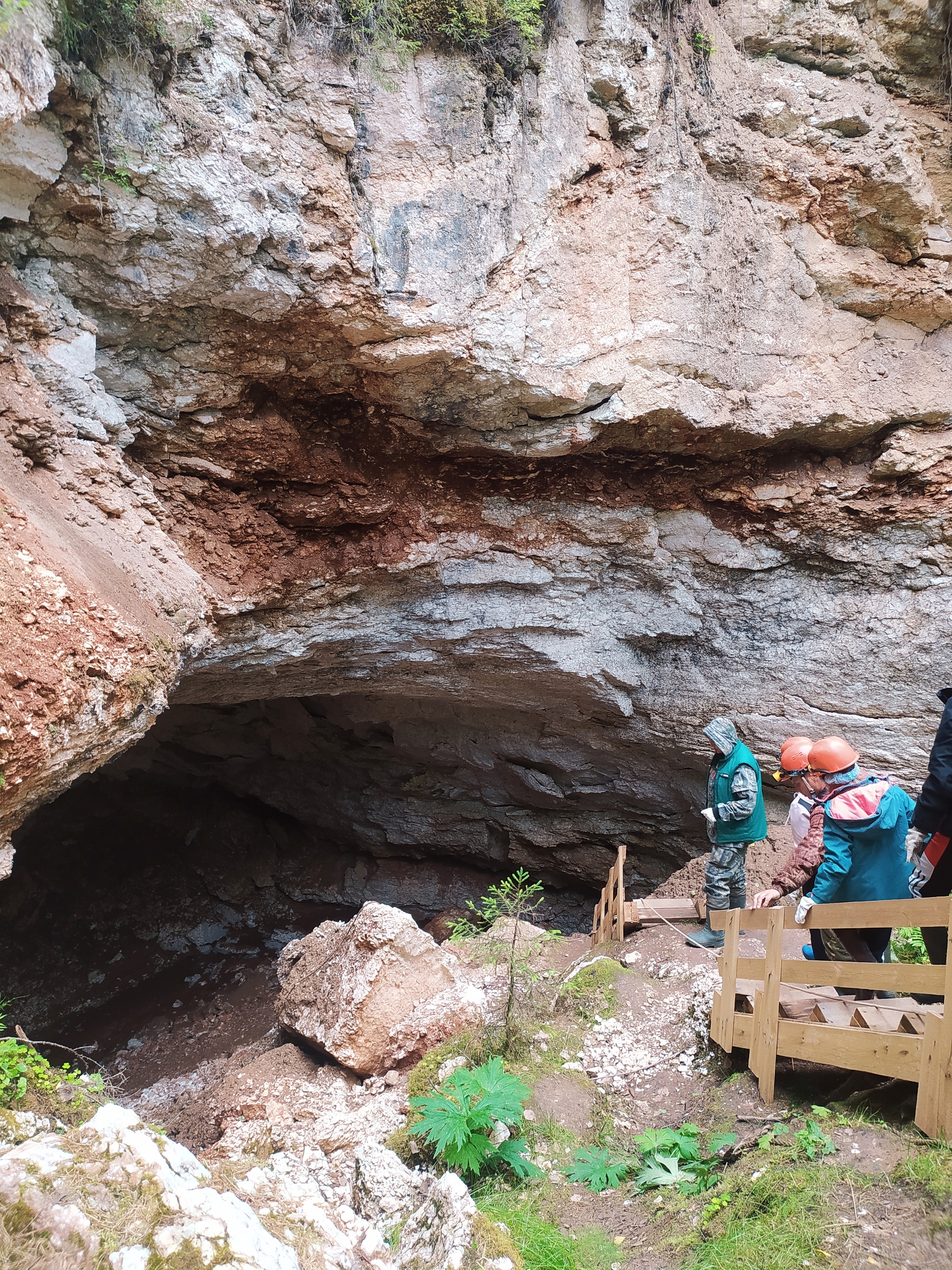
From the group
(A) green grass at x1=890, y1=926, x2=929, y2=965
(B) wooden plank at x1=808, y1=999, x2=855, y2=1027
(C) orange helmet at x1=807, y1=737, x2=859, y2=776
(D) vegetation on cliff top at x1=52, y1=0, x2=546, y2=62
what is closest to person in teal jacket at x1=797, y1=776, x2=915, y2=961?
(C) orange helmet at x1=807, y1=737, x2=859, y2=776

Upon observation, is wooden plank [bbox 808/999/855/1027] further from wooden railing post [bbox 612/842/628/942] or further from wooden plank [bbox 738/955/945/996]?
wooden railing post [bbox 612/842/628/942]

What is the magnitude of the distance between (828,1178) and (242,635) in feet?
A: 16.9

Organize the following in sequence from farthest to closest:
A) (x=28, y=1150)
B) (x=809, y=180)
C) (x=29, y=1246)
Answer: (x=809, y=180) → (x=28, y=1150) → (x=29, y=1246)

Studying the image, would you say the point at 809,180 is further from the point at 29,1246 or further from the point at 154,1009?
the point at 154,1009

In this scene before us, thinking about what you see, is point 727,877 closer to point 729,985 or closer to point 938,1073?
point 729,985

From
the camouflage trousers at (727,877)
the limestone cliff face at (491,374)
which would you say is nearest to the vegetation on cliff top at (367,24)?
the limestone cliff face at (491,374)

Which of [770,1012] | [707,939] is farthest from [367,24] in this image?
[707,939]

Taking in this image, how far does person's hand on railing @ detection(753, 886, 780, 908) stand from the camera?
333cm

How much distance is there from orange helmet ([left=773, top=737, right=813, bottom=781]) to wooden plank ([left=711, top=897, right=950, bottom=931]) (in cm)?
88

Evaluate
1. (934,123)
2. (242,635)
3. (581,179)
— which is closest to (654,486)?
(581,179)

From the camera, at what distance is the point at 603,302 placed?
5262mm

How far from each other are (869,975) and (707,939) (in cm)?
274

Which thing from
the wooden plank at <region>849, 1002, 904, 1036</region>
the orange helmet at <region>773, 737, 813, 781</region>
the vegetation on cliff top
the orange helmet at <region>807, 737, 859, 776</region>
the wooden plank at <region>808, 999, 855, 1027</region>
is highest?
the vegetation on cliff top

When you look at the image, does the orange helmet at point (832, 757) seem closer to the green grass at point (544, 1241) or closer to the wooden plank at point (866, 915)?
the wooden plank at point (866, 915)
